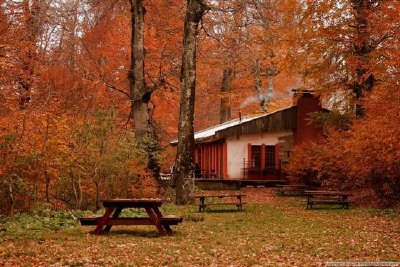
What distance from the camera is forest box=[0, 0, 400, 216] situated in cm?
1388

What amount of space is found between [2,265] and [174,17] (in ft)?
67.5

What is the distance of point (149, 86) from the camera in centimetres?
2133

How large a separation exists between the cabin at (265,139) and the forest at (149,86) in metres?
1.83

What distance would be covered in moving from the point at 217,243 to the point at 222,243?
9cm

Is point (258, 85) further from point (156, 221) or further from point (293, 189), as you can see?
point (156, 221)

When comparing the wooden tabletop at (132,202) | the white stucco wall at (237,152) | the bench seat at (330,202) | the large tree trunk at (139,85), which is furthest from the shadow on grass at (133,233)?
the white stucco wall at (237,152)

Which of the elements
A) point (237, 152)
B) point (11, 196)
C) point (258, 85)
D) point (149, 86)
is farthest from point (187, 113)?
point (258, 85)

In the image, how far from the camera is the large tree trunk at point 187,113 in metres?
17.8

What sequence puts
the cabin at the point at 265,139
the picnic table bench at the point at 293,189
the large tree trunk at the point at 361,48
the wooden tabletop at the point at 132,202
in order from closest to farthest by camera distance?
the wooden tabletop at the point at 132,202 → the large tree trunk at the point at 361,48 → the picnic table bench at the point at 293,189 → the cabin at the point at 265,139

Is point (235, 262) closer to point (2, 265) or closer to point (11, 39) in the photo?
point (2, 265)

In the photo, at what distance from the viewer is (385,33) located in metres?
19.8

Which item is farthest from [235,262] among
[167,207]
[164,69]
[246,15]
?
[164,69]

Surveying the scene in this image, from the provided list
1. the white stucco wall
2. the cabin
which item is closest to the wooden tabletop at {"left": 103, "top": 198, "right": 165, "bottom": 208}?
the cabin

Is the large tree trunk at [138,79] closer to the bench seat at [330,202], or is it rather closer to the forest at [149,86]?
the forest at [149,86]
